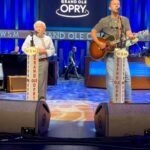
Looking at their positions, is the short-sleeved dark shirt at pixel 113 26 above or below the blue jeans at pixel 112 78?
above

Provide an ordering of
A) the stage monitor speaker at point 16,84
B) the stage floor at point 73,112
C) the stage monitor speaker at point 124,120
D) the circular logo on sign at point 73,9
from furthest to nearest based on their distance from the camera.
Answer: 1. the circular logo on sign at point 73,9
2. the stage monitor speaker at point 16,84
3. the stage floor at point 73,112
4. the stage monitor speaker at point 124,120

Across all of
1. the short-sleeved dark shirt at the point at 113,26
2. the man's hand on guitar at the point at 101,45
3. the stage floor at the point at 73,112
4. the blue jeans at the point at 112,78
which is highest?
the short-sleeved dark shirt at the point at 113,26

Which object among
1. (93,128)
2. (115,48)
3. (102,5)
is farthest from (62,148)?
(102,5)

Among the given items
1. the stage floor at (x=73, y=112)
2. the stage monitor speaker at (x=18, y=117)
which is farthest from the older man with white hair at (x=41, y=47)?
the stage monitor speaker at (x=18, y=117)

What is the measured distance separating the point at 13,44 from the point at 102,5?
12.0 feet

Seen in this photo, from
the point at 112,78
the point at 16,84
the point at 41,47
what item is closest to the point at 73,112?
the point at 112,78

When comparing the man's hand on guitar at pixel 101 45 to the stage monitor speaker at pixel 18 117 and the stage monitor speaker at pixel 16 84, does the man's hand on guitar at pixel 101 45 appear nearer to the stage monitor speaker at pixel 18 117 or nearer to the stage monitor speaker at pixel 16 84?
the stage monitor speaker at pixel 18 117

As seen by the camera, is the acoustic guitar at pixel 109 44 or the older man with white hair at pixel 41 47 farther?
the older man with white hair at pixel 41 47

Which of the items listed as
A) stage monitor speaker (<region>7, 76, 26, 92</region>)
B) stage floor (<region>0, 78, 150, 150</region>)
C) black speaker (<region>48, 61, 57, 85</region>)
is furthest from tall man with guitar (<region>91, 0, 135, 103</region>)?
black speaker (<region>48, 61, 57, 85</region>)

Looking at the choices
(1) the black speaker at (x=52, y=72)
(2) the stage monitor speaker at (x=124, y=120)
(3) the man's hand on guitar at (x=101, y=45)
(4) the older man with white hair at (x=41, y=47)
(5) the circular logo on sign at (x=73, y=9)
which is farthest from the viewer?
(5) the circular logo on sign at (x=73, y=9)

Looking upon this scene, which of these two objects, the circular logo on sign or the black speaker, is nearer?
the black speaker

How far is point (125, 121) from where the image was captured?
Result: 3.52m

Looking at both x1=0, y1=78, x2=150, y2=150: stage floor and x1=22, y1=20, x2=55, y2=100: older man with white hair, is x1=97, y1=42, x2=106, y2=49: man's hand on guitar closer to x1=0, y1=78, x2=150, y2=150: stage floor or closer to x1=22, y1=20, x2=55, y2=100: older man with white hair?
x1=22, y1=20, x2=55, y2=100: older man with white hair

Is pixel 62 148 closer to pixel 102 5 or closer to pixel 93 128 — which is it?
pixel 93 128
